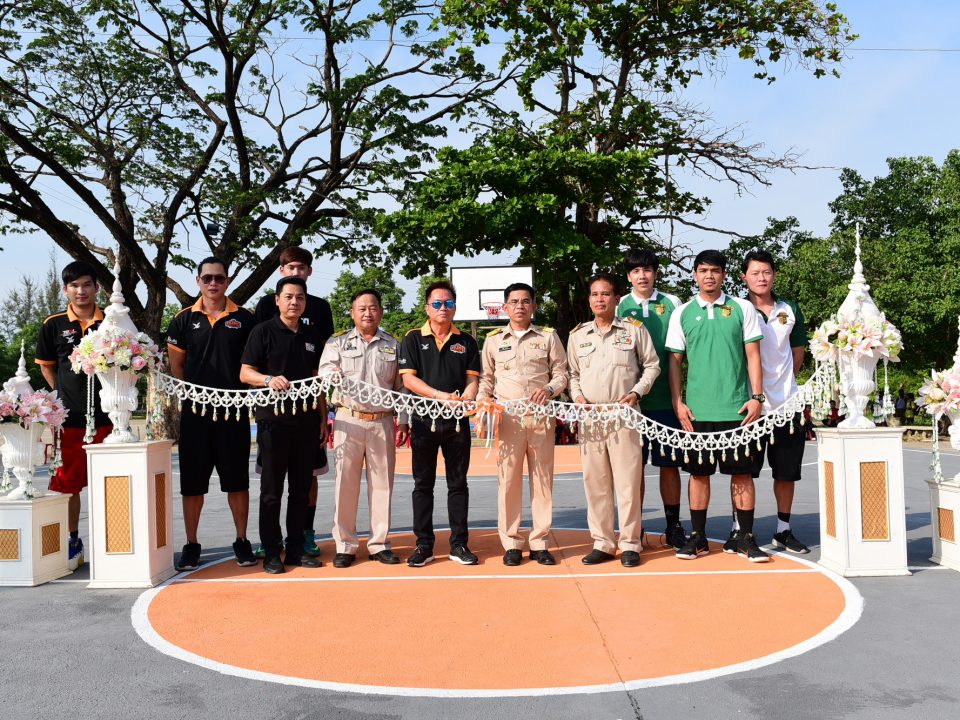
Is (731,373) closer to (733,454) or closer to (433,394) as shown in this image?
(733,454)

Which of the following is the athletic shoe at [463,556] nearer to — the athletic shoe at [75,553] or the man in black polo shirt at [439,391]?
the man in black polo shirt at [439,391]

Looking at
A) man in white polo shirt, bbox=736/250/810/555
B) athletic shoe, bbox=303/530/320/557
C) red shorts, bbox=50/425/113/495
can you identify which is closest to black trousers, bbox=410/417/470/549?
athletic shoe, bbox=303/530/320/557

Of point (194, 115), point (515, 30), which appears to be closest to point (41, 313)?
point (194, 115)

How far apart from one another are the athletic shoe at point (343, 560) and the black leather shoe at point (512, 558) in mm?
1110

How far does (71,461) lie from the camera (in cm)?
595

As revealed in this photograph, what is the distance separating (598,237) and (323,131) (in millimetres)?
7596

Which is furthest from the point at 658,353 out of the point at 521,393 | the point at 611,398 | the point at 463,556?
the point at 463,556

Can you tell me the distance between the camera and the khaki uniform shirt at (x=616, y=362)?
5645 millimetres

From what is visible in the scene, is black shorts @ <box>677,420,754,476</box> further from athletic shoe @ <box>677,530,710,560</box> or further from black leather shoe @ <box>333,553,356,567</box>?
black leather shoe @ <box>333,553,356,567</box>

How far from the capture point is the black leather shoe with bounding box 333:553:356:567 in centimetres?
568

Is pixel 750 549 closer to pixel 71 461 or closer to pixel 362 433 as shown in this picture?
pixel 362 433

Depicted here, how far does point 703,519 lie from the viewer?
5.90m

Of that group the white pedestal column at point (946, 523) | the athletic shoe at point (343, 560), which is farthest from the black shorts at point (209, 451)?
the white pedestal column at point (946, 523)

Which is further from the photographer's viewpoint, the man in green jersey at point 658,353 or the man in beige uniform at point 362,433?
the man in green jersey at point 658,353
